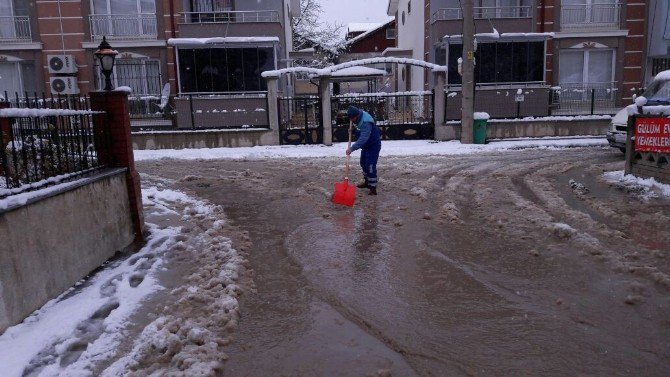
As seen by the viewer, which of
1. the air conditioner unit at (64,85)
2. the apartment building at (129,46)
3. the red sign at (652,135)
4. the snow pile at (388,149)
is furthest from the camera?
the air conditioner unit at (64,85)

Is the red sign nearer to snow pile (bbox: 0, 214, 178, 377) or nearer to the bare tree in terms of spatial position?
snow pile (bbox: 0, 214, 178, 377)

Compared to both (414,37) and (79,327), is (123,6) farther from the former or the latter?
(79,327)

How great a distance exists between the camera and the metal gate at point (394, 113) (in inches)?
707

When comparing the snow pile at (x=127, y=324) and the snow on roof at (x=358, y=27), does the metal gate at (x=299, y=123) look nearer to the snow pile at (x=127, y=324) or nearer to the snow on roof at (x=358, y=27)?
the snow pile at (x=127, y=324)

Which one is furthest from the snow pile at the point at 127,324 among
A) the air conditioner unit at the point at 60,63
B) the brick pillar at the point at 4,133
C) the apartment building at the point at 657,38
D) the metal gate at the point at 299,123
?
the apartment building at the point at 657,38

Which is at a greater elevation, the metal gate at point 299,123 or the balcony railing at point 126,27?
the balcony railing at point 126,27

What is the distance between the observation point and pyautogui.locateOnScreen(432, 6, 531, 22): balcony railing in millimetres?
22734

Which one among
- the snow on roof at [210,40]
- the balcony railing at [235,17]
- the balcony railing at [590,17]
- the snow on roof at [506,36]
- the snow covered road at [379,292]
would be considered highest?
the balcony railing at [235,17]

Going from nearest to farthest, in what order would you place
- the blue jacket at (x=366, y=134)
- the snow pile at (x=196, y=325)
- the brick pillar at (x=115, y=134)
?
1. the snow pile at (x=196, y=325)
2. the brick pillar at (x=115, y=134)
3. the blue jacket at (x=366, y=134)

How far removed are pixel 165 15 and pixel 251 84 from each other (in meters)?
4.97

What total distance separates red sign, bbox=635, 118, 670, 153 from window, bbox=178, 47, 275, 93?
1541 centimetres

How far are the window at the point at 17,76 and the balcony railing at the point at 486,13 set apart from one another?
1766cm

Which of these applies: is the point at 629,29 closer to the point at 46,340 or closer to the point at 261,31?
the point at 261,31

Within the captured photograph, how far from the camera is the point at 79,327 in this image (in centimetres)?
408
